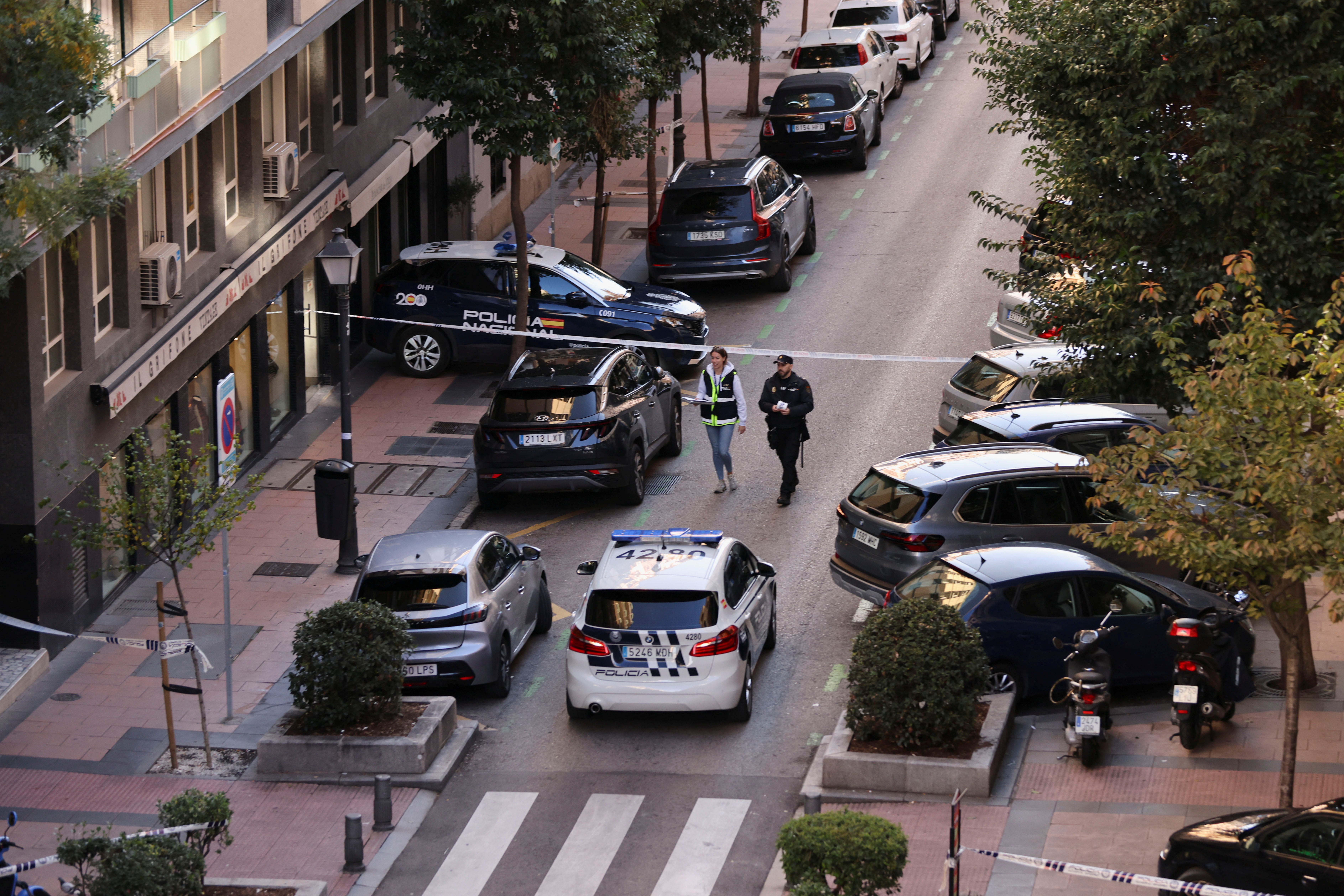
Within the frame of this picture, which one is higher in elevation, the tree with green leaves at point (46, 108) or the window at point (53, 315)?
the tree with green leaves at point (46, 108)

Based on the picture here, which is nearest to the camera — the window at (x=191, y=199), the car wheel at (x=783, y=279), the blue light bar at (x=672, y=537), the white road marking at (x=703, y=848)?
the white road marking at (x=703, y=848)

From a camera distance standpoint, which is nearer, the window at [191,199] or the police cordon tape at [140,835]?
the police cordon tape at [140,835]

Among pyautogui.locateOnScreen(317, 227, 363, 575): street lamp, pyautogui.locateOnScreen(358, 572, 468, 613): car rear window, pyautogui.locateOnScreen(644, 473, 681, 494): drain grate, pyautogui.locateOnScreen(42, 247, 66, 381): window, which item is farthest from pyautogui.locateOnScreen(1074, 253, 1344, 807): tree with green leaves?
pyautogui.locateOnScreen(42, 247, 66, 381): window

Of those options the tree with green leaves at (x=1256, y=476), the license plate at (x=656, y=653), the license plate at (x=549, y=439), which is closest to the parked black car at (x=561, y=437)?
the license plate at (x=549, y=439)

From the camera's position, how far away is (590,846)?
13.8m

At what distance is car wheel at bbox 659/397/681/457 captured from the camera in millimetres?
22994

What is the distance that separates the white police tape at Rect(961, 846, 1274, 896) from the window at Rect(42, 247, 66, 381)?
36.2 feet

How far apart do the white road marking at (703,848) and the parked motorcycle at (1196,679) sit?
3674mm

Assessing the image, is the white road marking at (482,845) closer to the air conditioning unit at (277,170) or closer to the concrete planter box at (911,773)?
the concrete planter box at (911,773)

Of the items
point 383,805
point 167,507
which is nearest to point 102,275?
point 167,507

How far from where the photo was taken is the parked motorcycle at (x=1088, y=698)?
14.5 m

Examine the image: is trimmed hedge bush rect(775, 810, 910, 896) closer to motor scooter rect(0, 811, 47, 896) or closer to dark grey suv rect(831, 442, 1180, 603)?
motor scooter rect(0, 811, 47, 896)

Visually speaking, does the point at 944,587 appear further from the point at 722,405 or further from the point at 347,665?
the point at 722,405

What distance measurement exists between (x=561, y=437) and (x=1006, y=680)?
6989 millimetres
